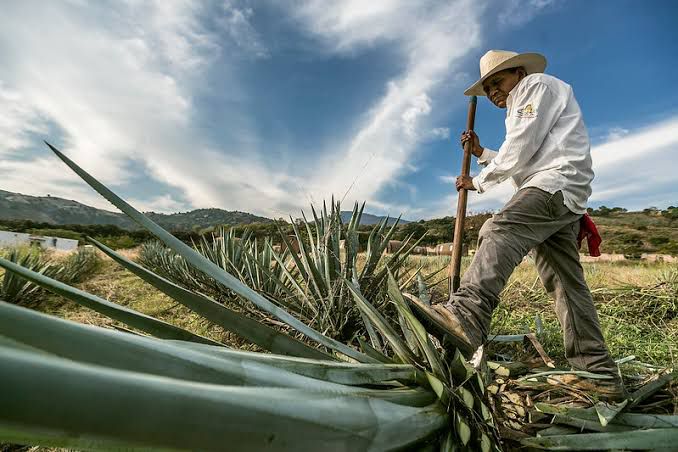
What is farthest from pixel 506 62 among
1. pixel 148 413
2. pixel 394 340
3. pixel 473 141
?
pixel 148 413

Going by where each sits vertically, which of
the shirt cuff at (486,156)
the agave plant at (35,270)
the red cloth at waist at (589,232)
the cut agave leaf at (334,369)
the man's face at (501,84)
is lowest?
the agave plant at (35,270)

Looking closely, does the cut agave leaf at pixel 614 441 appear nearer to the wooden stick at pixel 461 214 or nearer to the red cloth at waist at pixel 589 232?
the wooden stick at pixel 461 214

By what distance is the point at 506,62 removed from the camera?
2.46 metres

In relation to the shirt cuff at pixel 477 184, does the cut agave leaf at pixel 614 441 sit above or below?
below

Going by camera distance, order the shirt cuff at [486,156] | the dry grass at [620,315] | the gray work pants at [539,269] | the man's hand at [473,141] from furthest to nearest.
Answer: the shirt cuff at [486,156] < the man's hand at [473,141] < the dry grass at [620,315] < the gray work pants at [539,269]

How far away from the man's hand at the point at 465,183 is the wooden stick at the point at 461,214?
0.11 ft

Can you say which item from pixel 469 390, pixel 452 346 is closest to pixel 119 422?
pixel 469 390

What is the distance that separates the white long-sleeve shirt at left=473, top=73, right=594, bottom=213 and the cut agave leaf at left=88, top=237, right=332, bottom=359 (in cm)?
177

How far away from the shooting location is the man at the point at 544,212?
186cm

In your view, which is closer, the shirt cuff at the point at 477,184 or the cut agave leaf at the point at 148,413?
the cut agave leaf at the point at 148,413

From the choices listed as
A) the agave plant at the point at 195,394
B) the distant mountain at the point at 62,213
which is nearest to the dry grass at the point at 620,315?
the agave plant at the point at 195,394

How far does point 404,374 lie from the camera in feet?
3.25

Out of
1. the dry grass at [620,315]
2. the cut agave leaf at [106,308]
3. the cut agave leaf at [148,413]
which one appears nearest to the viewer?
the cut agave leaf at [148,413]

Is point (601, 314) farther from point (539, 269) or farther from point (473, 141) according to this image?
point (473, 141)
